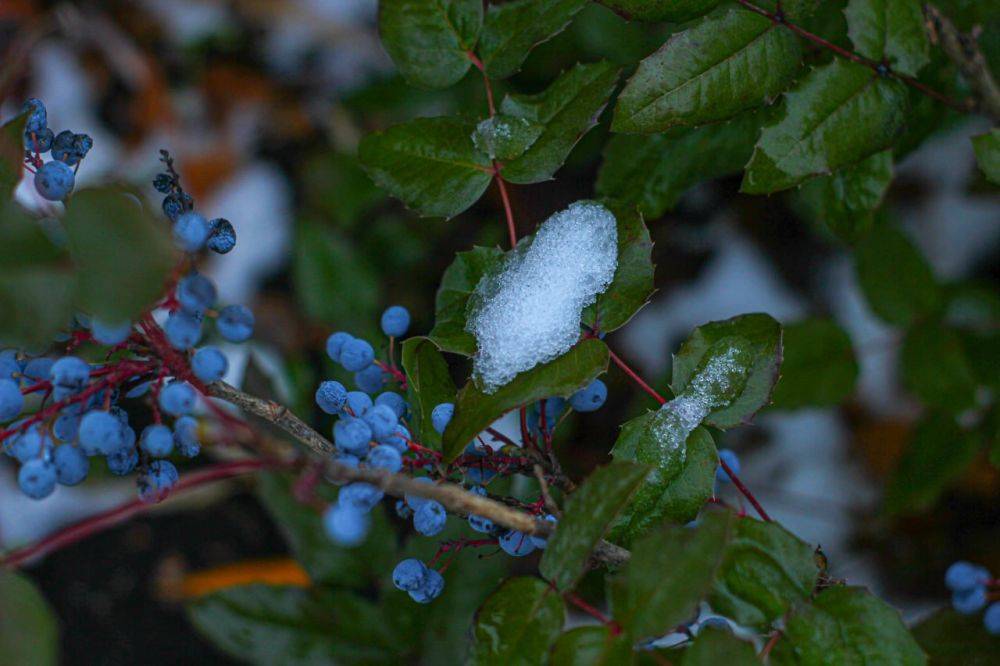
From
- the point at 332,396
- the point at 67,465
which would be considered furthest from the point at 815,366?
the point at 67,465

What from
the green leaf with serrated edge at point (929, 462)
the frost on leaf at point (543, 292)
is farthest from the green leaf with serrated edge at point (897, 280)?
the frost on leaf at point (543, 292)

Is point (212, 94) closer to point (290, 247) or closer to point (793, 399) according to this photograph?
point (290, 247)

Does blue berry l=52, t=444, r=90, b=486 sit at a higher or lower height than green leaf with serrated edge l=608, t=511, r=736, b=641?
higher

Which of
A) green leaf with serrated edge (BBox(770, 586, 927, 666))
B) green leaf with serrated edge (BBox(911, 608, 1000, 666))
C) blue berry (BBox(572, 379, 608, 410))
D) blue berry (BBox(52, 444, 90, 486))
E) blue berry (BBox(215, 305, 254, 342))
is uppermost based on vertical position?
blue berry (BBox(215, 305, 254, 342))

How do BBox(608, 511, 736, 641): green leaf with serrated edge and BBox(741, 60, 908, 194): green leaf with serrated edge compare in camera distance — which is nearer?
BBox(608, 511, 736, 641): green leaf with serrated edge

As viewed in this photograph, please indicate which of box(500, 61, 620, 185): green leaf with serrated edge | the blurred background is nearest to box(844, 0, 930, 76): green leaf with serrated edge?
box(500, 61, 620, 185): green leaf with serrated edge

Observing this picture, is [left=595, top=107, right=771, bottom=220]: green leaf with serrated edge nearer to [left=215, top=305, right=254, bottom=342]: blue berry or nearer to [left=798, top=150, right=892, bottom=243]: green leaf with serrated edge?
[left=798, top=150, right=892, bottom=243]: green leaf with serrated edge

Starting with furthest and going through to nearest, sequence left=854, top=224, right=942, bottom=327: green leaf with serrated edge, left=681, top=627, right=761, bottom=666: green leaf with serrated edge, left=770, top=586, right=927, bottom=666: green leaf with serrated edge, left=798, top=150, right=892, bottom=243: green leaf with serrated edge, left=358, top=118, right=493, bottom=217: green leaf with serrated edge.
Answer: left=854, top=224, right=942, bottom=327: green leaf with serrated edge
left=798, top=150, right=892, bottom=243: green leaf with serrated edge
left=358, top=118, right=493, bottom=217: green leaf with serrated edge
left=770, top=586, right=927, bottom=666: green leaf with serrated edge
left=681, top=627, right=761, bottom=666: green leaf with serrated edge
